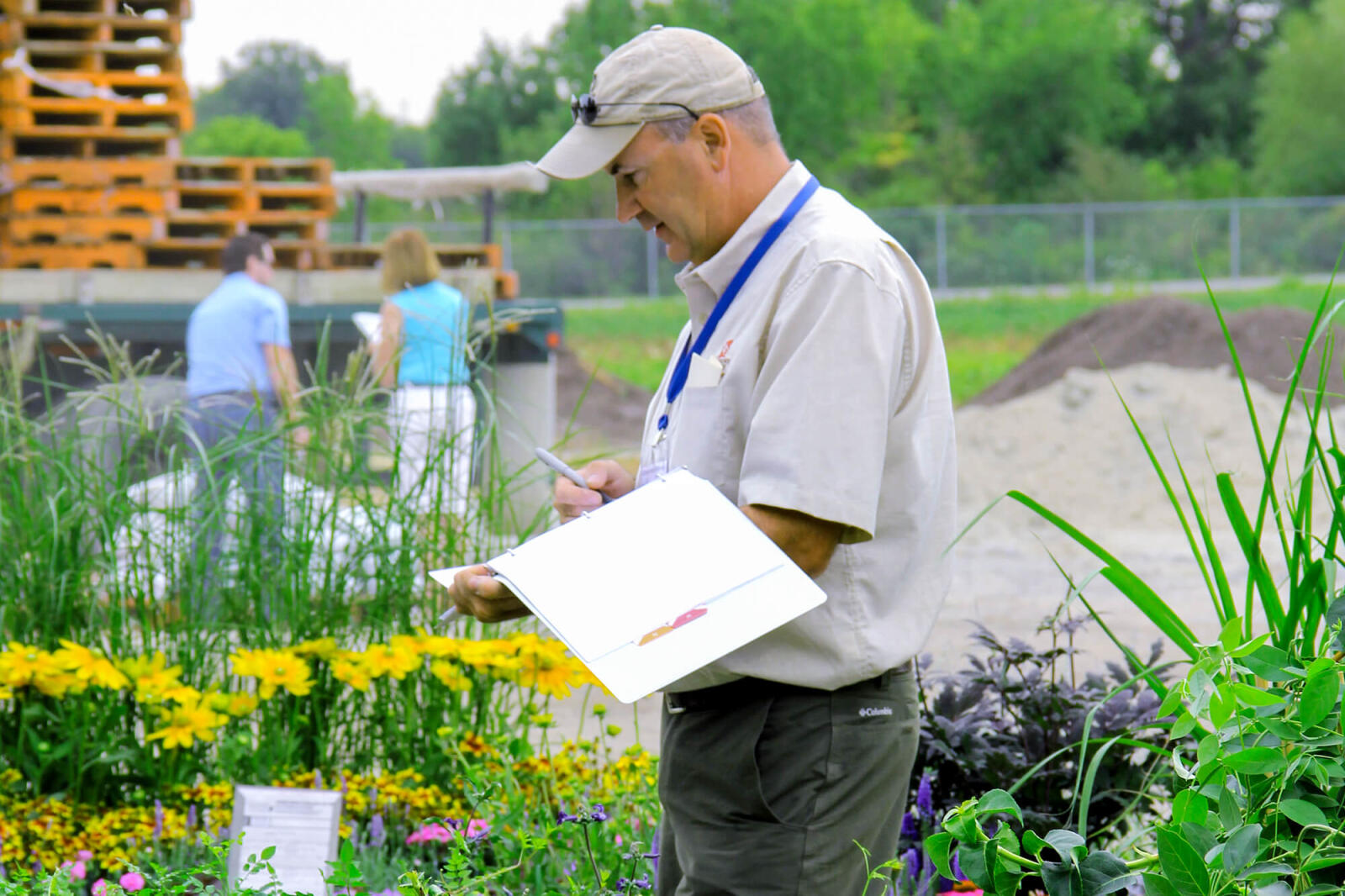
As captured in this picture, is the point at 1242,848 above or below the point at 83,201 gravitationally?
below

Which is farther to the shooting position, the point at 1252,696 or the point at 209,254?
the point at 209,254

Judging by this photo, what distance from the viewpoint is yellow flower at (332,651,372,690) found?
10.2ft

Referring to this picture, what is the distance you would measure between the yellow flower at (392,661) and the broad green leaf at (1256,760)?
6.82ft

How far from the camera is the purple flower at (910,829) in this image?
2.97m

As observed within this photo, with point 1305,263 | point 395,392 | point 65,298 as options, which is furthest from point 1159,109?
point 395,392

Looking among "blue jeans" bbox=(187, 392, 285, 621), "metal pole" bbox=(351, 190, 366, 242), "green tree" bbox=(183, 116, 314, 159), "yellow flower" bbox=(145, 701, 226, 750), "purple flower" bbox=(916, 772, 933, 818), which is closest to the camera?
"purple flower" bbox=(916, 772, 933, 818)

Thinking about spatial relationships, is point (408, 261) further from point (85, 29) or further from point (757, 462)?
point (757, 462)

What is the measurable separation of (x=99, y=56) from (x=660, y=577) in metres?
7.51

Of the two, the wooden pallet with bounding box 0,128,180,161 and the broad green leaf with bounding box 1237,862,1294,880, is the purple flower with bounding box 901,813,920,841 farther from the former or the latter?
the wooden pallet with bounding box 0,128,180,161

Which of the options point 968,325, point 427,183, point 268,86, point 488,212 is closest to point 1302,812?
point 488,212

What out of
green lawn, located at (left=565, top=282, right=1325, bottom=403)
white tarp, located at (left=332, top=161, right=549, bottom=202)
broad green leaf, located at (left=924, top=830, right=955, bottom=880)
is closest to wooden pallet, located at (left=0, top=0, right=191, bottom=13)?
white tarp, located at (left=332, top=161, right=549, bottom=202)

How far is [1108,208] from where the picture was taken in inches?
1092

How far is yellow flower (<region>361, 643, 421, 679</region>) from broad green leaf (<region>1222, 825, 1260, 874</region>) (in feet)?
6.99

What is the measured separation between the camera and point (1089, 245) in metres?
27.8
